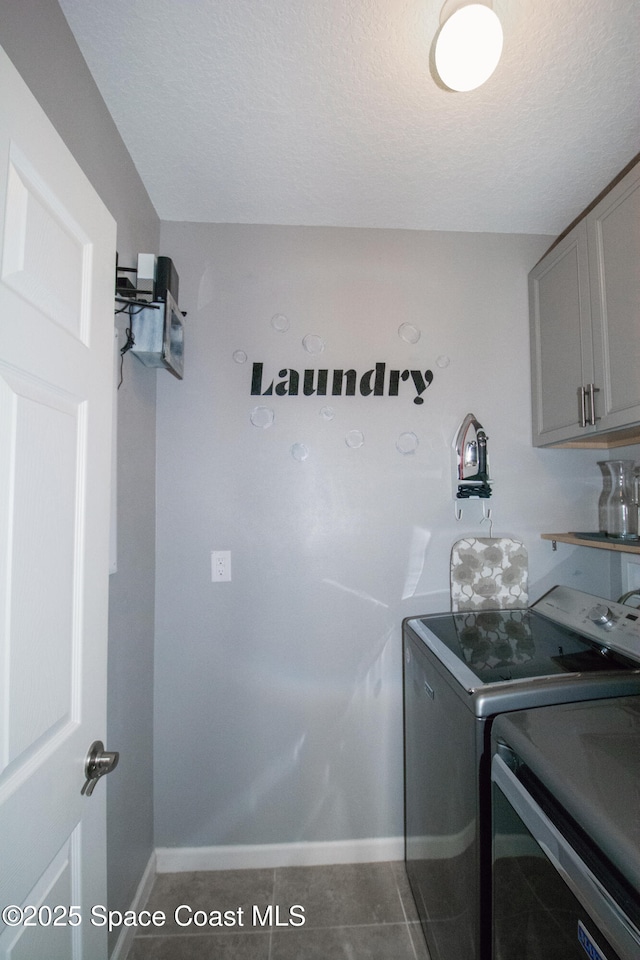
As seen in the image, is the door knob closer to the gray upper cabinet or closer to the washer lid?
Answer: the washer lid

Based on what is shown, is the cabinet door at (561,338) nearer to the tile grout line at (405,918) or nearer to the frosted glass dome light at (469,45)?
the frosted glass dome light at (469,45)

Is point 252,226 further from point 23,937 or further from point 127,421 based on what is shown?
point 23,937

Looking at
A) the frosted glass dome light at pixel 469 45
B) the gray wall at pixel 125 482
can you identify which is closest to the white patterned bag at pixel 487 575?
the gray wall at pixel 125 482

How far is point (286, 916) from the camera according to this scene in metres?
1.55

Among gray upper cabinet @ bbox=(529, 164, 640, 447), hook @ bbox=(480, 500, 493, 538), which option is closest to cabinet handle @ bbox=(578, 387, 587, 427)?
gray upper cabinet @ bbox=(529, 164, 640, 447)

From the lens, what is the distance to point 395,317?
187 cm

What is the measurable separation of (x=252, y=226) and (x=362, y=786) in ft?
7.52

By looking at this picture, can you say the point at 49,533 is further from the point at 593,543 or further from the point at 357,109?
the point at 593,543

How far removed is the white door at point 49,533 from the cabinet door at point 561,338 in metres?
1.48

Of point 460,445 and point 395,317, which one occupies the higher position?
point 395,317

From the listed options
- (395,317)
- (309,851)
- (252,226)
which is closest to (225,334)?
(252,226)

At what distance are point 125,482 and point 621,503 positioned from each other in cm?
180

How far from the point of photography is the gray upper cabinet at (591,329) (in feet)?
4.38

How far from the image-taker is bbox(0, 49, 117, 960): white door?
26.4 inches
